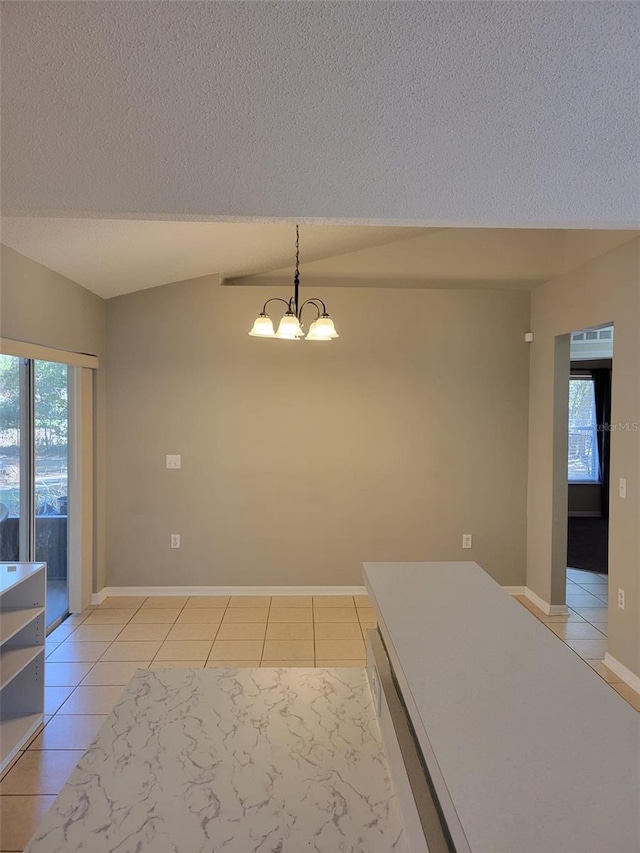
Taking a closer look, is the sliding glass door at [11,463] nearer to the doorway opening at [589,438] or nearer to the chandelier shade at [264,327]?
the chandelier shade at [264,327]

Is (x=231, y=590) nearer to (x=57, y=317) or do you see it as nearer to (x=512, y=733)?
(x=57, y=317)

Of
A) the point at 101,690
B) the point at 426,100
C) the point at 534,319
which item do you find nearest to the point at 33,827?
the point at 101,690

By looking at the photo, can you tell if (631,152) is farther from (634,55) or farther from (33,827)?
(33,827)

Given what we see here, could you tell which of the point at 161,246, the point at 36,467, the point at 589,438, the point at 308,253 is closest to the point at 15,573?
the point at 36,467

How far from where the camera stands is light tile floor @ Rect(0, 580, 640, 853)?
7.57 ft

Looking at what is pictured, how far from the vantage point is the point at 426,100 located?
1565 mm

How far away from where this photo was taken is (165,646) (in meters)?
3.48

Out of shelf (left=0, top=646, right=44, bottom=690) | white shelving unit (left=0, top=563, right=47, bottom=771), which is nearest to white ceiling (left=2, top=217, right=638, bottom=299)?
white shelving unit (left=0, top=563, right=47, bottom=771)

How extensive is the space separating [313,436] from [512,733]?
3.51m

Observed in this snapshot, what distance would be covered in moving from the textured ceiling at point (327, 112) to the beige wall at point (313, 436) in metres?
2.68

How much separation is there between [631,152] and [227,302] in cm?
321

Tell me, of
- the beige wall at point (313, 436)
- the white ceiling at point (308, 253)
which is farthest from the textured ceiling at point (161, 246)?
the beige wall at point (313, 436)

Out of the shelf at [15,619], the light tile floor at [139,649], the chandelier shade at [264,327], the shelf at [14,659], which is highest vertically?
the chandelier shade at [264,327]

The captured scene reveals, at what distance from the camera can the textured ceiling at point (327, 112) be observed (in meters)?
1.41
